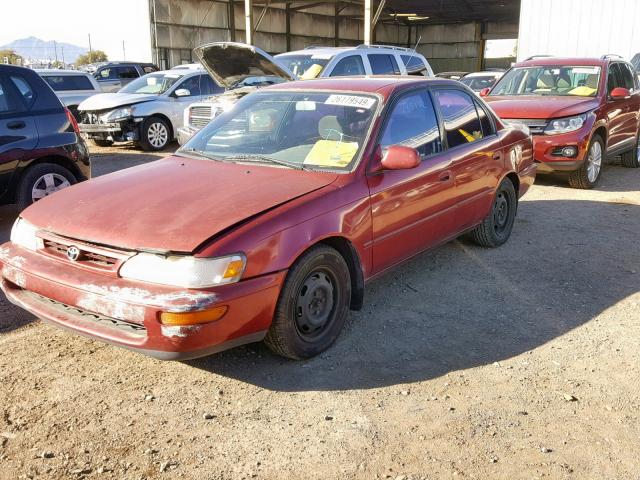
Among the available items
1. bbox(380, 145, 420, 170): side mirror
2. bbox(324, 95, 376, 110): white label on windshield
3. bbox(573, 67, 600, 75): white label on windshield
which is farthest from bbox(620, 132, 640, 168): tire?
bbox(380, 145, 420, 170): side mirror

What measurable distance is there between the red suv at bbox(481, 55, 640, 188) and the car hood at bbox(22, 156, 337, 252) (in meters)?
5.37

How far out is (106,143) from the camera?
1314 cm

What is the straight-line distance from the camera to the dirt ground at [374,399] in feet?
8.66

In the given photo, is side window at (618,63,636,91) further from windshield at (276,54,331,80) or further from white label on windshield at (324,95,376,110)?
white label on windshield at (324,95,376,110)

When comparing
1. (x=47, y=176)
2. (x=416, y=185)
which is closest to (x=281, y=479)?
(x=416, y=185)

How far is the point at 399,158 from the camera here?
147 inches

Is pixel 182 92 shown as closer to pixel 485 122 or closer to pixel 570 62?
pixel 570 62

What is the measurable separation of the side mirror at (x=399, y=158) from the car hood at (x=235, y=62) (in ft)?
16.4

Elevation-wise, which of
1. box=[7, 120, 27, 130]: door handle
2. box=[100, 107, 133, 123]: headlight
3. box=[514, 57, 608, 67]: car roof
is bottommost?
box=[100, 107, 133, 123]: headlight

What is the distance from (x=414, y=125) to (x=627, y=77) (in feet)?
22.9

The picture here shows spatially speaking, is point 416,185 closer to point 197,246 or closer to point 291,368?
point 291,368

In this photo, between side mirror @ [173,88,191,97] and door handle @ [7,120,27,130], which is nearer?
door handle @ [7,120,27,130]

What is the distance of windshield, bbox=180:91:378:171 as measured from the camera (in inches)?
153

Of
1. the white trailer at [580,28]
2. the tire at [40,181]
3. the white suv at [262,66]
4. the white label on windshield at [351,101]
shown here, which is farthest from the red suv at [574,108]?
the white trailer at [580,28]
